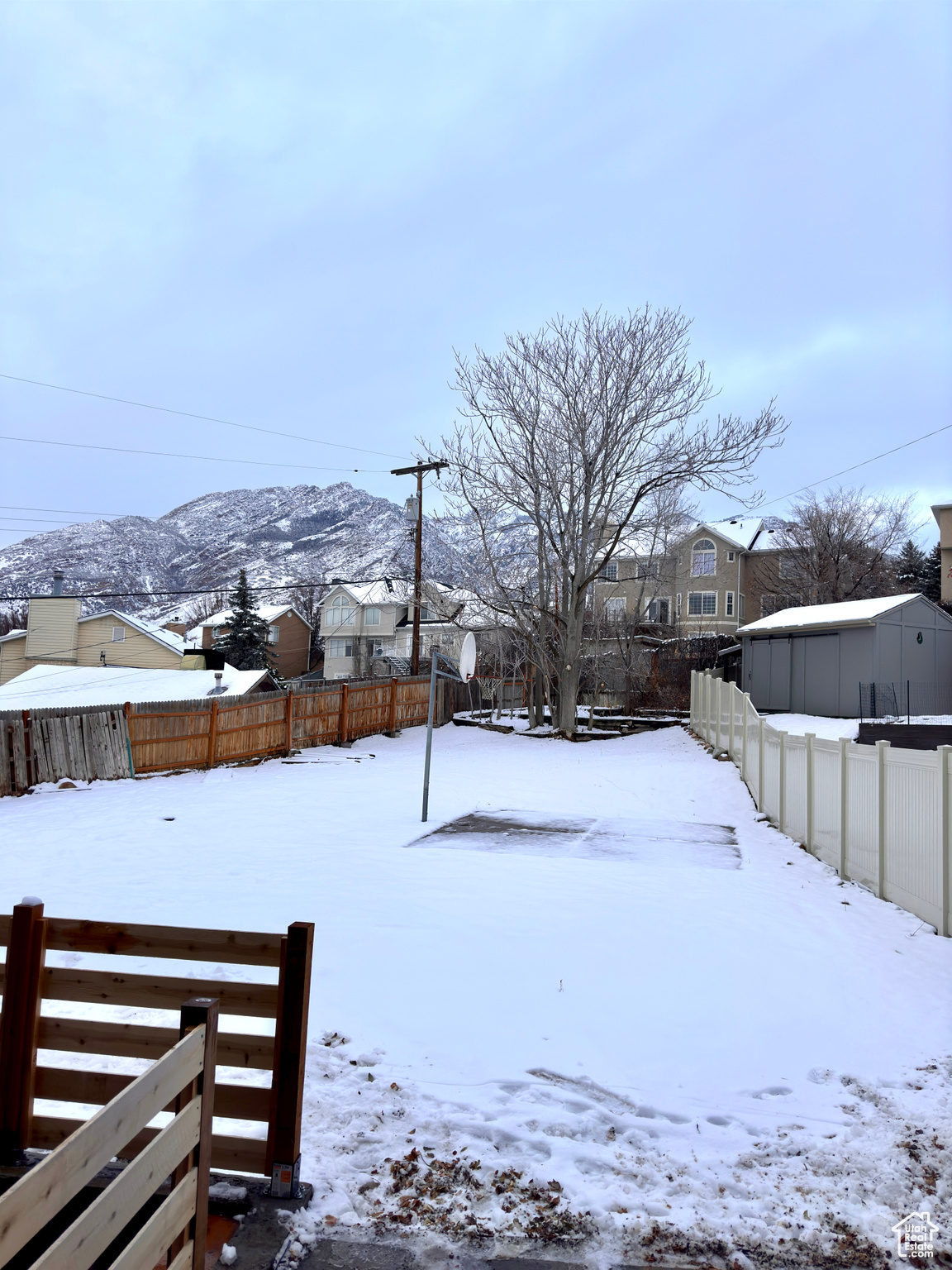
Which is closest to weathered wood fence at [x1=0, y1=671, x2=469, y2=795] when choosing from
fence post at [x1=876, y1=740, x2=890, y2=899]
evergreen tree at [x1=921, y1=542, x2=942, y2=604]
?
fence post at [x1=876, y1=740, x2=890, y2=899]

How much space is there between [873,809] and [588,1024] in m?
4.57

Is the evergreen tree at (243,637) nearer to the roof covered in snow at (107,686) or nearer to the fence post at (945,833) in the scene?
the roof covered in snow at (107,686)

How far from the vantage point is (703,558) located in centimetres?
4703

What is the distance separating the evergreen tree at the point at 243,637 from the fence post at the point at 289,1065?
49.7 metres

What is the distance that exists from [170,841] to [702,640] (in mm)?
27613

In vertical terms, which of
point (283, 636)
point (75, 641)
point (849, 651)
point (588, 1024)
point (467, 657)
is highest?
point (283, 636)

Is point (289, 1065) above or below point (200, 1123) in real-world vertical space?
below

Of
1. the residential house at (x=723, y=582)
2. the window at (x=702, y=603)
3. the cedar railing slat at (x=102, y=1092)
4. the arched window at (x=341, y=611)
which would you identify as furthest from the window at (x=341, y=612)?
the cedar railing slat at (x=102, y=1092)

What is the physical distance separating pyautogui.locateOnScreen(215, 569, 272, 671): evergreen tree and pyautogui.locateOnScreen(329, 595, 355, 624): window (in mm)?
9862

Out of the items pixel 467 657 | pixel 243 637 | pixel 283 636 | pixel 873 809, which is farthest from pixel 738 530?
pixel 873 809

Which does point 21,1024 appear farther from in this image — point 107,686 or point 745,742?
point 107,686

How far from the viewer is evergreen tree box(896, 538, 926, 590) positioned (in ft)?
145

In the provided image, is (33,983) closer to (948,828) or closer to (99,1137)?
(99,1137)

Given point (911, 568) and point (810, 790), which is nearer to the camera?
point (810, 790)
